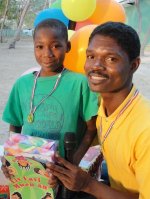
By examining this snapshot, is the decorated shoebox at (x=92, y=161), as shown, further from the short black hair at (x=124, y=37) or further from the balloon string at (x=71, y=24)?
the balloon string at (x=71, y=24)

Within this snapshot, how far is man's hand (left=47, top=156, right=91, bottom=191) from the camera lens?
1.34m

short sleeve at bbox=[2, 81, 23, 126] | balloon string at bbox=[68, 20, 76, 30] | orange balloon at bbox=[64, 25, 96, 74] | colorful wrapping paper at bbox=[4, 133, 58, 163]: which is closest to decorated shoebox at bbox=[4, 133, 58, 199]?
colorful wrapping paper at bbox=[4, 133, 58, 163]

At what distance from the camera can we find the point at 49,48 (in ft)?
5.90

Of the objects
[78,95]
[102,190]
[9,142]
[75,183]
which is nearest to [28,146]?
[9,142]

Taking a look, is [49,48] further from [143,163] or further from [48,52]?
[143,163]

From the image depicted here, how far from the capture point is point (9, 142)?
1.46 meters

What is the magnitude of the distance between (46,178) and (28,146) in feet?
0.53

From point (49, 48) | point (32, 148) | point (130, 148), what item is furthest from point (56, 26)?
point (130, 148)

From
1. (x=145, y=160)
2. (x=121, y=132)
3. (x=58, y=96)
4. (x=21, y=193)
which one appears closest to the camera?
(x=145, y=160)

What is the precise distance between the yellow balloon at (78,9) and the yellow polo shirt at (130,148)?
1236mm

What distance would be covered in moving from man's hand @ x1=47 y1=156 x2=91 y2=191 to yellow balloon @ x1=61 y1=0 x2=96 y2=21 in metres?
1.48

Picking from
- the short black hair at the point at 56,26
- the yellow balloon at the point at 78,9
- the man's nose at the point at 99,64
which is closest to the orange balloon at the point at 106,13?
the yellow balloon at the point at 78,9

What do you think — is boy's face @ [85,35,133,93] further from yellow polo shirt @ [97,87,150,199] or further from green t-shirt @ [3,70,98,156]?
green t-shirt @ [3,70,98,156]

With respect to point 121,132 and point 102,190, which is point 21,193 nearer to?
point 102,190
